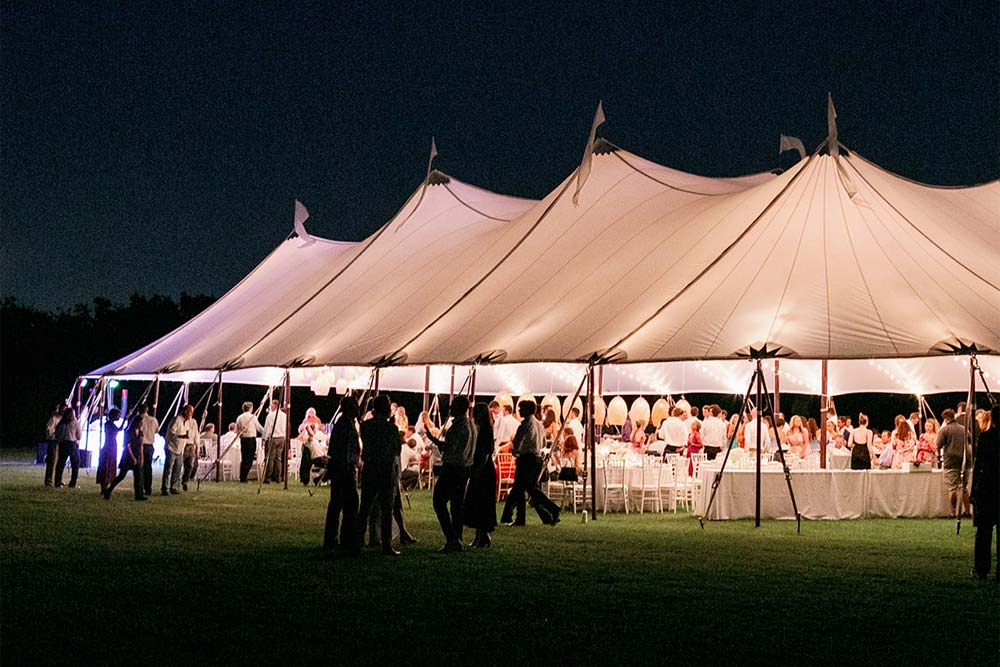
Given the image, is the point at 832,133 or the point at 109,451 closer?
the point at 832,133

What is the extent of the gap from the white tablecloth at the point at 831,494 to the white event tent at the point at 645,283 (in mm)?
1778

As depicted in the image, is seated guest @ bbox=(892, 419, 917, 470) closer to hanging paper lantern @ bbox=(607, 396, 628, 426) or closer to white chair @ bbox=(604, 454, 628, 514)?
white chair @ bbox=(604, 454, 628, 514)

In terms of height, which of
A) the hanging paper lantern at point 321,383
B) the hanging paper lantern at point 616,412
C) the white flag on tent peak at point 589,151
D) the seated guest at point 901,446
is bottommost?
the seated guest at point 901,446

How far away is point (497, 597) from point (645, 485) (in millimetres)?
8369

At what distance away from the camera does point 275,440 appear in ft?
69.9

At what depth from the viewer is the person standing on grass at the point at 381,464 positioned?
413 inches

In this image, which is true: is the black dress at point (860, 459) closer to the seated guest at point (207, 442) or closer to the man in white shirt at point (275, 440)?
the man in white shirt at point (275, 440)

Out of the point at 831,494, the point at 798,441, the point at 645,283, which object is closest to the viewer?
the point at 831,494

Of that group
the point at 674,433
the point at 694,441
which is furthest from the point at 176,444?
the point at 694,441

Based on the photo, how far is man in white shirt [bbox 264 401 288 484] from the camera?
20438mm

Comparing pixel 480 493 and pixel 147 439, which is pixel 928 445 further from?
pixel 147 439

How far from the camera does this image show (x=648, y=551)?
438 inches

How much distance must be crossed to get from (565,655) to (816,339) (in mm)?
8109

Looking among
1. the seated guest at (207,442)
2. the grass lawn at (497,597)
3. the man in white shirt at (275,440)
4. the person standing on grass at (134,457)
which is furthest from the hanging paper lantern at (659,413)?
the person standing on grass at (134,457)
